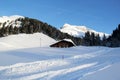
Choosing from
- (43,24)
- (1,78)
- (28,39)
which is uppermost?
(43,24)

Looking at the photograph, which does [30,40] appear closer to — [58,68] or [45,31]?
[45,31]

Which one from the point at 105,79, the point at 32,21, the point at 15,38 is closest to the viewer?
the point at 105,79

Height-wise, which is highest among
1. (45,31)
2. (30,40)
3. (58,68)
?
(45,31)

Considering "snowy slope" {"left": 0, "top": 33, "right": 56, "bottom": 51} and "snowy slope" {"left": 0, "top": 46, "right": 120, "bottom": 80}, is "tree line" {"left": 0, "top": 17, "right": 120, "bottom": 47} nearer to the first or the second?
"snowy slope" {"left": 0, "top": 33, "right": 56, "bottom": 51}

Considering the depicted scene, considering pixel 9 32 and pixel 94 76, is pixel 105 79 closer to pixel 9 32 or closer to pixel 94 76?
pixel 94 76

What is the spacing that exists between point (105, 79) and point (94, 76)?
2.98 feet

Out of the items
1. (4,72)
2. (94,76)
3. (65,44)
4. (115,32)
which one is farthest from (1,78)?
(115,32)

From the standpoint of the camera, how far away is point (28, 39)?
116m

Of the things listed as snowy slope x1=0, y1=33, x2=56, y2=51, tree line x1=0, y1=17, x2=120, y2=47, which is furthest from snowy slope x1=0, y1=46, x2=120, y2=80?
tree line x1=0, y1=17, x2=120, y2=47

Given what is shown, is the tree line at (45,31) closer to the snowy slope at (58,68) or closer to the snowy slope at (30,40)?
the snowy slope at (30,40)

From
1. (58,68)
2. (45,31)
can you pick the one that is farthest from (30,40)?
(58,68)

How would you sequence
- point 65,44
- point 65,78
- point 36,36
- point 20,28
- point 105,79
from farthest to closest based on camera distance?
point 20,28
point 36,36
point 65,44
point 65,78
point 105,79

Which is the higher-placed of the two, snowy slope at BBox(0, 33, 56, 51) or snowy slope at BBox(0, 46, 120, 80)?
snowy slope at BBox(0, 33, 56, 51)

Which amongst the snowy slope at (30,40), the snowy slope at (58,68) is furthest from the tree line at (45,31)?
the snowy slope at (58,68)
